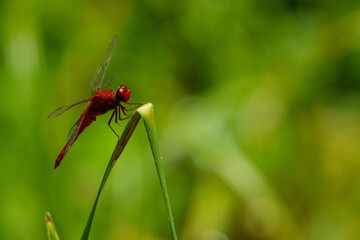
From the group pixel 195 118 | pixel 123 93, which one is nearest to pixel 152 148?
pixel 123 93

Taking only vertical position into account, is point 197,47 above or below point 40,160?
above

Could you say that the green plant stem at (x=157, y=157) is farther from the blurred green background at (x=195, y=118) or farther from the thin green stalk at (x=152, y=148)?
the blurred green background at (x=195, y=118)

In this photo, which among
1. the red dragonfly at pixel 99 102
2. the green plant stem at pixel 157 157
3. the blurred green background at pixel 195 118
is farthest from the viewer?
the blurred green background at pixel 195 118

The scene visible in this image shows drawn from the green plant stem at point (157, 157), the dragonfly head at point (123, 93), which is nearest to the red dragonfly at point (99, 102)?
the dragonfly head at point (123, 93)

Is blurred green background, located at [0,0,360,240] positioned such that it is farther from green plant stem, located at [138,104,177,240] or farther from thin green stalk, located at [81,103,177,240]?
green plant stem, located at [138,104,177,240]

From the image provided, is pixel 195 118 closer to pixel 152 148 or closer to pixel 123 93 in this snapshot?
pixel 123 93

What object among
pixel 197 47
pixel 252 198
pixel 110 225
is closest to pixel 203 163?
pixel 252 198

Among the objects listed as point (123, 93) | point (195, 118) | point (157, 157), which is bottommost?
point (157, 157)

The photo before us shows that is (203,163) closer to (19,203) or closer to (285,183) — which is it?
(285,183)
